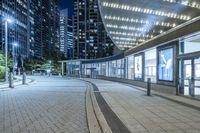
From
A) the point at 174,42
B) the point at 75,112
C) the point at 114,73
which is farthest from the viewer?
the point at 114,73

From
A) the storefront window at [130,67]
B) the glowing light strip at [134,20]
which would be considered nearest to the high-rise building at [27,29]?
the storefront window at [130,67]

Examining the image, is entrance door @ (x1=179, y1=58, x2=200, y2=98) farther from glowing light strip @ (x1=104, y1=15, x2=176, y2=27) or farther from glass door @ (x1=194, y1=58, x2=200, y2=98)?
glowing light strip @ (x1=104, y1=15, x2=176, y2=27)

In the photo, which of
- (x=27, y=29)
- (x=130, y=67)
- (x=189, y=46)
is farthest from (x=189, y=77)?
(x=27, y=29)

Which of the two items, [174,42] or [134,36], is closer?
[174,42]

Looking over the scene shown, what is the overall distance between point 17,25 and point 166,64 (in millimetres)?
118805

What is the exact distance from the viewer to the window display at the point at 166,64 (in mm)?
18344

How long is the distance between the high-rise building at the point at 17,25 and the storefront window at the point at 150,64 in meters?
91.6

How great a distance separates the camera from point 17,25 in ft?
422

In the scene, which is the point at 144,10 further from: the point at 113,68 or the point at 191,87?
the point at 113,68

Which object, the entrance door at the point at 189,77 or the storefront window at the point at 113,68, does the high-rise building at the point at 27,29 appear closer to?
the storefront window at the point at 113,68

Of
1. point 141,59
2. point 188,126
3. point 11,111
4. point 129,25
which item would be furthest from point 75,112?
point 129,25

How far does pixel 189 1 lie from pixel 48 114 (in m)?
10.9

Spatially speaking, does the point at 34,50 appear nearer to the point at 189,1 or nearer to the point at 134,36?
the point at 134,36

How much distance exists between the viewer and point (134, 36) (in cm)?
3153
